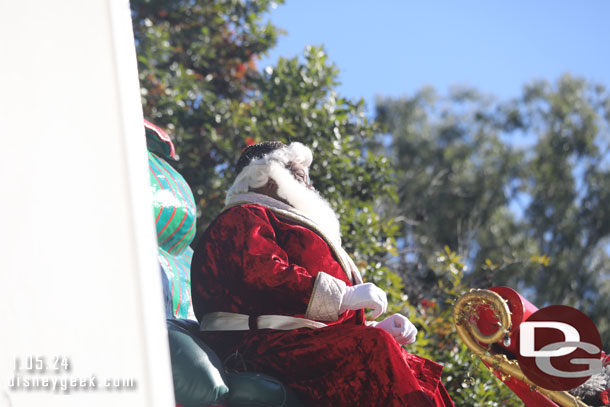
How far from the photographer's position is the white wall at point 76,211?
1.70 m

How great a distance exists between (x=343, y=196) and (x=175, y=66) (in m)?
2.69

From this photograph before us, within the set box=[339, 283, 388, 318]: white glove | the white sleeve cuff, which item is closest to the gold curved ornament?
box=[339, 283, 388, 318]: white glove

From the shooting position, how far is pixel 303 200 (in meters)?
2.85

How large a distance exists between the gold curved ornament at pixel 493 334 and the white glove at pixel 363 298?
1.31 feet

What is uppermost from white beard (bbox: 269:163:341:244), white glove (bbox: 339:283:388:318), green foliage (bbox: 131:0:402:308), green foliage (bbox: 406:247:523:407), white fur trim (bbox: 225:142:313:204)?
green foliage (bbox: 131:0:402:308)

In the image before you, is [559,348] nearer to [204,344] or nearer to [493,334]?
[493,334]

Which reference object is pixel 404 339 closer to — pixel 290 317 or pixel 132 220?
pixel 290 317

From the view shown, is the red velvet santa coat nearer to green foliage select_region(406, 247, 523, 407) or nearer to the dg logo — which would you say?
the dg logo

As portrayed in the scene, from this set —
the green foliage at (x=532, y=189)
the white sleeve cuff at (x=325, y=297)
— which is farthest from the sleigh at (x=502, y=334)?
the green foliage at (x=532, y=189)

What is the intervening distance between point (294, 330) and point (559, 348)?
0.97 m

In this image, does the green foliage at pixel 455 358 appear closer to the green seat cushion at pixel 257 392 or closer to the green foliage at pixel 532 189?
the green seat cushion at pixel 257 392

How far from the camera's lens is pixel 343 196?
Result: 18.7ft

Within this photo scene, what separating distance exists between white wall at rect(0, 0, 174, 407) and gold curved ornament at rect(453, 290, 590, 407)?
1334 millimetres

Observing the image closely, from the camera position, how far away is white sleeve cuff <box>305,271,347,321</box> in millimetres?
2412
